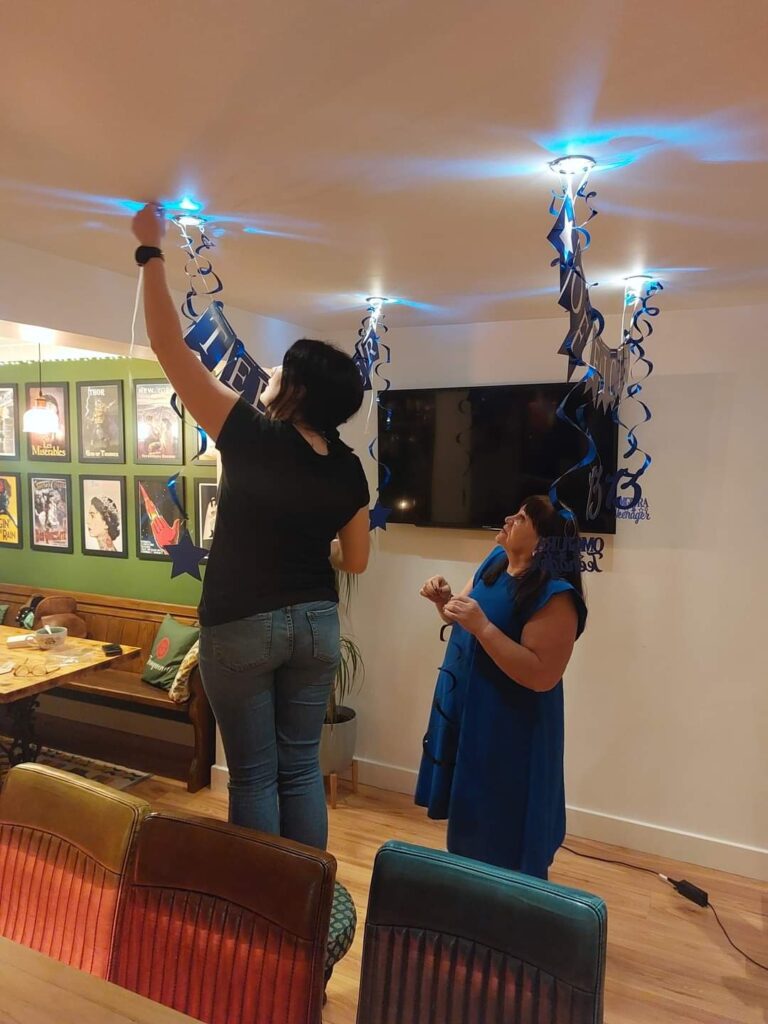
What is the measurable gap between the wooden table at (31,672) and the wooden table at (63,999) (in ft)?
6.70

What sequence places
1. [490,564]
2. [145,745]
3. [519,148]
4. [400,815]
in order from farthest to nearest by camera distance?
[145,745] → [400,815] → [490,564] → [519,148]

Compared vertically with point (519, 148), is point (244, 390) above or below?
below

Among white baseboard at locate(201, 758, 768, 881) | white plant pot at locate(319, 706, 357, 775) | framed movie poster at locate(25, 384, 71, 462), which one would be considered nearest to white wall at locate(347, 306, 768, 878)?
white baseboard at locate(201, 758, 768, 881)

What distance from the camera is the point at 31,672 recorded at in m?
3.13

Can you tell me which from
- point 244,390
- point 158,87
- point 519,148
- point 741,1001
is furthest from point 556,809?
point 158,87

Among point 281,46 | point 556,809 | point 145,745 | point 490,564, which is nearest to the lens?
point 281,46

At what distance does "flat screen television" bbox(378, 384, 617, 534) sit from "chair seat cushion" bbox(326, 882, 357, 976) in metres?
1.69

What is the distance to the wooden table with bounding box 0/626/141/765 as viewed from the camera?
2992 millimetres

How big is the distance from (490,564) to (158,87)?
1356 mm

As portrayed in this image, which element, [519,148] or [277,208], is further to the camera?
[277,208]

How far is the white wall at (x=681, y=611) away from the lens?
2826 millimetres

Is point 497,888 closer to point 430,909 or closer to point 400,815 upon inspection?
point 430,909

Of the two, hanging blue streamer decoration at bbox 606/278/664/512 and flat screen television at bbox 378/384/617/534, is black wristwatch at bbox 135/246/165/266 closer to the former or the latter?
flat screen television at bbox 378/384/617/534

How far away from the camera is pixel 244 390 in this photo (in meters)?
1.85
